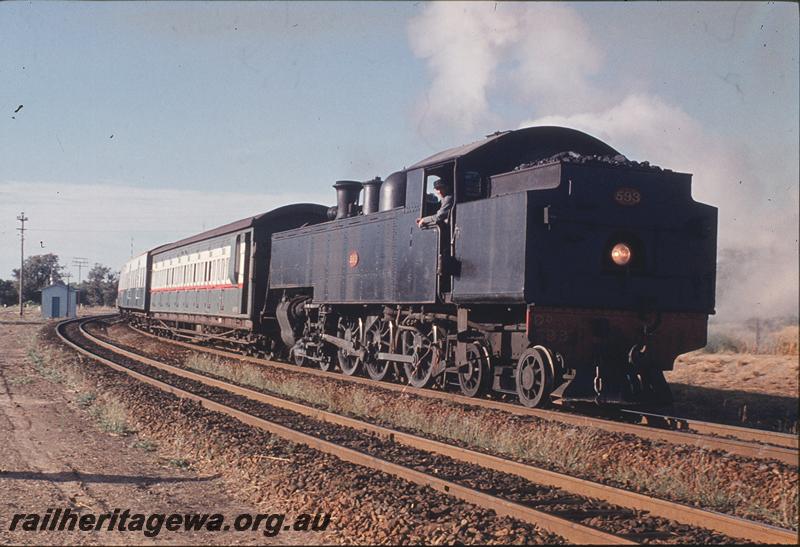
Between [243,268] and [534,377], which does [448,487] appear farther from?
[243,268]

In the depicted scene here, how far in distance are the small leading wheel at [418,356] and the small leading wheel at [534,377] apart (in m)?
2.19

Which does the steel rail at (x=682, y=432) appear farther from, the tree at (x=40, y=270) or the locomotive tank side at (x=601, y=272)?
the tree at (x=40, y=270)

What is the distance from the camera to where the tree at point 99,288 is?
12718 cm

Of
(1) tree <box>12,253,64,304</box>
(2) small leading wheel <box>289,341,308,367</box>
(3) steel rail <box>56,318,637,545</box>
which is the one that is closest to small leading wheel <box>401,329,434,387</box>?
(3) steel rail <box>56,318,637,545</box>

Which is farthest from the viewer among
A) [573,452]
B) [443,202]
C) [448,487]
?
[443,202]

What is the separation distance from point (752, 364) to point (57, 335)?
975 inches

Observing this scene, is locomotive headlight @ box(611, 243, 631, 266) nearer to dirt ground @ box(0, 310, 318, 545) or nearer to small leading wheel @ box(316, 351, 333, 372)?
dirt ground @ box(0, 310, 318, 545)

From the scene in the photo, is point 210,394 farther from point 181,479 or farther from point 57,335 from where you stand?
point 57,335

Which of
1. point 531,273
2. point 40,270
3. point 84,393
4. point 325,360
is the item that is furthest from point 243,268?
point 40,270

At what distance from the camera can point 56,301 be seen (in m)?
61.5

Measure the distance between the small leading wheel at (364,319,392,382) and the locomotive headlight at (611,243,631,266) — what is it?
204 inches

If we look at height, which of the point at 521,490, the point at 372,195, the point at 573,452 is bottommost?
the point at 521,490

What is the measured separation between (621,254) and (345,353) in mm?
7328

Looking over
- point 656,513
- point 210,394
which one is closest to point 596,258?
point 656,513
